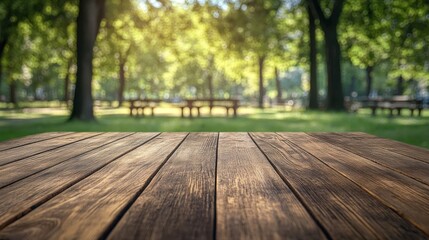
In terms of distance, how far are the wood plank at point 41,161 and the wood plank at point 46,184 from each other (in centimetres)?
6

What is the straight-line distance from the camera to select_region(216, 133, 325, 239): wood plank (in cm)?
97

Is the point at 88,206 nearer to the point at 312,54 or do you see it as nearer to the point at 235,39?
the point at 235,39

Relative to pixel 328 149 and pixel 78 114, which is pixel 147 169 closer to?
pixel 328 149

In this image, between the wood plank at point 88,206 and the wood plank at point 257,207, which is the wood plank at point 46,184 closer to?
the wood plank at point 88,206

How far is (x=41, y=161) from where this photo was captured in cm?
199

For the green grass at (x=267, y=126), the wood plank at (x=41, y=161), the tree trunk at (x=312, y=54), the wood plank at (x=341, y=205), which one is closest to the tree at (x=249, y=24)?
the tree trunk at (x=312, y=54)

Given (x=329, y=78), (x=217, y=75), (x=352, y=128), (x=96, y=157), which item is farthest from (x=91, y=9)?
(x=217, y=75)

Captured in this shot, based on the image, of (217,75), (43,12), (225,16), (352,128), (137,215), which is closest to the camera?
(137,215)

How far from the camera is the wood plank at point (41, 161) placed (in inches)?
64.2

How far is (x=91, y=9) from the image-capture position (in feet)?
42.6

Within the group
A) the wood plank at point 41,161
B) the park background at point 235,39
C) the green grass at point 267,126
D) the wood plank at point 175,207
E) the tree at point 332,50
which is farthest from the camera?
the tree at point 332,50

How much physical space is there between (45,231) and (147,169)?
79 cm

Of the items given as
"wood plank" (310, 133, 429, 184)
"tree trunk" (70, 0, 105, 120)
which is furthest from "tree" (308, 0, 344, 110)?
"wood plank" (310, 133, 429, 184)

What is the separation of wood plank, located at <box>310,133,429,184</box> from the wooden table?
10mm
